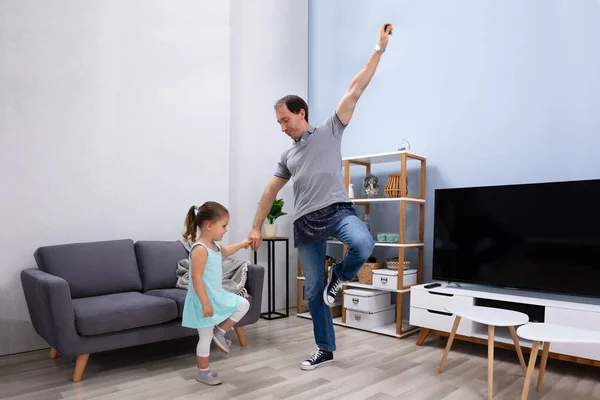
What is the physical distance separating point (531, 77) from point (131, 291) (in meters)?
3.24

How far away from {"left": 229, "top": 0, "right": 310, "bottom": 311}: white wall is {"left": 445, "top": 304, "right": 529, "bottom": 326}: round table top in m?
2.25

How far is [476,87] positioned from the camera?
357 centimetres

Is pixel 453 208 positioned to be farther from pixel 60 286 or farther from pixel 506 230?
pixel 60 286

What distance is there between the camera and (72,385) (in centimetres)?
238

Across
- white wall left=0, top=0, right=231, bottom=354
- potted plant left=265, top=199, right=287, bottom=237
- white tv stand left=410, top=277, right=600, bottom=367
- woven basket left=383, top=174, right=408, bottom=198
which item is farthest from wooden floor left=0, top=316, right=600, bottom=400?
woven basket left=383, top=174, right=408, bottom=198

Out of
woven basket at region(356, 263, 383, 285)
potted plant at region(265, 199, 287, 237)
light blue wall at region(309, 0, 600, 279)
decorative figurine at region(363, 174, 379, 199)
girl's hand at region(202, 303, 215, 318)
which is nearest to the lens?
girl's hand at region(202, 303, 215, 318)

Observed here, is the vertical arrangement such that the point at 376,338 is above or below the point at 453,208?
below

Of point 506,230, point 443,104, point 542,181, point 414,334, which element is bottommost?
point 414,334

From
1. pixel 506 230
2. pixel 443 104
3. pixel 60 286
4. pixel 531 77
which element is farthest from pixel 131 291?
pixel 531 77

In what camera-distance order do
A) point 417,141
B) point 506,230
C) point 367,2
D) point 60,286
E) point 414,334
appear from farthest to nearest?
point 367,2, point 417,141, point 414,334, point 506,230, point 60,286

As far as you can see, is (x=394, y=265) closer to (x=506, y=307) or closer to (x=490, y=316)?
(x=506, y=307)

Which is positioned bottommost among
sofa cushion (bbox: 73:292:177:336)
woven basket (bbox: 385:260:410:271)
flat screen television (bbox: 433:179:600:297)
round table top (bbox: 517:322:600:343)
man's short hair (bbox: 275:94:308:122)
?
sofa cushion (bbox: 73:292:177:336)

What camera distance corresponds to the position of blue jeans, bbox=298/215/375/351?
7.73 feet

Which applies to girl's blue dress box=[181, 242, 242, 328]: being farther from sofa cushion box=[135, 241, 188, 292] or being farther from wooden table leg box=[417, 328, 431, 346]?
wooden table leg box=[417, 328, 431, 346]
